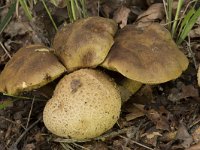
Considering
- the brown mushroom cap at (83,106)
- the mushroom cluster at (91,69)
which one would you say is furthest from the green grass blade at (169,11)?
the brown mushroom cap at (83,106)

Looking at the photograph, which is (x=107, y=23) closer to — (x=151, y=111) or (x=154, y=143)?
(x=151, y=111)

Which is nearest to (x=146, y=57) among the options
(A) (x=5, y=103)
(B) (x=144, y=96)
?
(B) (x=144, y=96)

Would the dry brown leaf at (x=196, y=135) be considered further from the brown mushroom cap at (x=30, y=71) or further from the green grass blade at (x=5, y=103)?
the green grass blade at (x=5, y=103)

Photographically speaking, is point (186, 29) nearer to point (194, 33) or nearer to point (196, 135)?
point (194, 33)

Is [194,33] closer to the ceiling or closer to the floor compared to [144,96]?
closer to the ceiling

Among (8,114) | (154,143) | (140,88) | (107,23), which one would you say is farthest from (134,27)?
(8,114)
